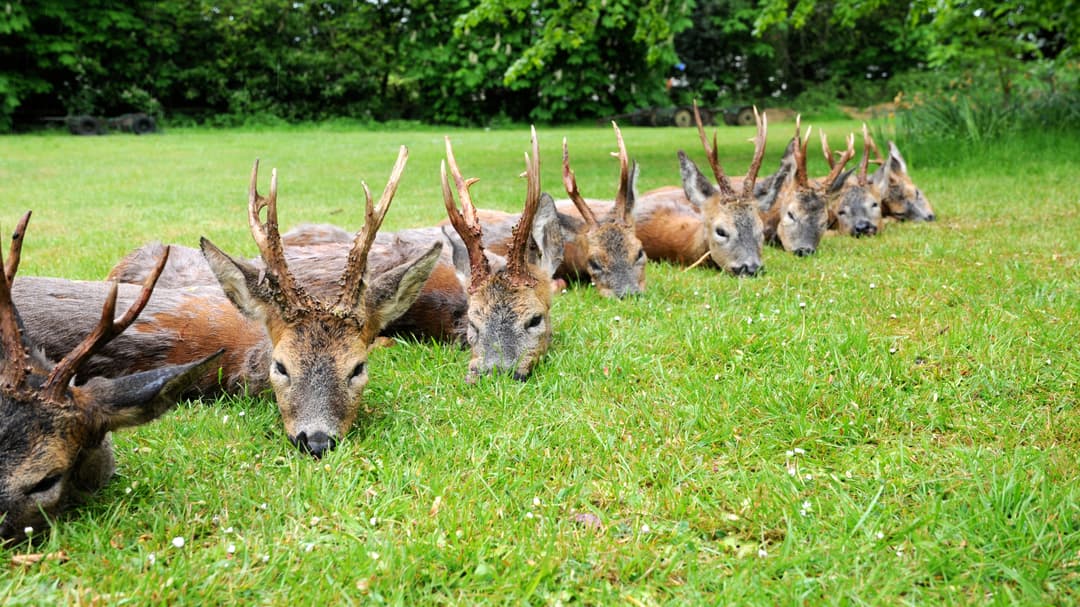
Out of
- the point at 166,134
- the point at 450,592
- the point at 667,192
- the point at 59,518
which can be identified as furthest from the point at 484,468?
the point at 166,134

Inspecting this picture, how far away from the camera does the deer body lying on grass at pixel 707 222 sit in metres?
6.85

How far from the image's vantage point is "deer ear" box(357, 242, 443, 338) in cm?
385

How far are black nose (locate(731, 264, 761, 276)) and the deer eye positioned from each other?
509 cm

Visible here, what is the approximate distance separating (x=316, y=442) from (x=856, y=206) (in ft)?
22.7

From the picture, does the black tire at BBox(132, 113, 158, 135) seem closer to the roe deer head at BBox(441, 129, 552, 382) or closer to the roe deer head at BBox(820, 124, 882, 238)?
the roe deer head at BBox(820, 124, 882, 238)

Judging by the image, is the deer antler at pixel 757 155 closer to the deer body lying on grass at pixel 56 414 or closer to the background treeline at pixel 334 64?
the deer body lying on grass at pixel 56 414

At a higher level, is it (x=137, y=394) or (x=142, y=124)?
(x=137, y=394)

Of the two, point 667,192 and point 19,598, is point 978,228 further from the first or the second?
point 19,598

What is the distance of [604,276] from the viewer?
20.0ft

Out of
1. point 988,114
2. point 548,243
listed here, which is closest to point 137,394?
point 548,243

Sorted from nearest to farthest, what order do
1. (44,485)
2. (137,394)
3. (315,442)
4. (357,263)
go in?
(44,485) → (137,394) → (315,442) → (357,263)

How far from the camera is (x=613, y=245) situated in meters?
6.09

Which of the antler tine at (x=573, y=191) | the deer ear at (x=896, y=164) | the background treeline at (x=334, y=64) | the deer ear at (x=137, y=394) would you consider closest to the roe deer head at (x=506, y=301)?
the antler tine at (x=573, y=191)

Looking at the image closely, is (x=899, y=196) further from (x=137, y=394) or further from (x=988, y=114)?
(x=137, y=394)
